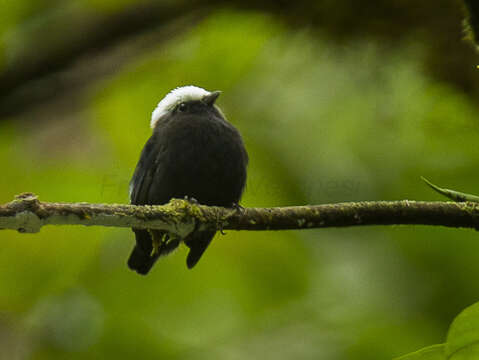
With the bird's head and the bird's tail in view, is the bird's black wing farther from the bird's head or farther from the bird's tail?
the bird's head

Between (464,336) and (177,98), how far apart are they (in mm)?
3463

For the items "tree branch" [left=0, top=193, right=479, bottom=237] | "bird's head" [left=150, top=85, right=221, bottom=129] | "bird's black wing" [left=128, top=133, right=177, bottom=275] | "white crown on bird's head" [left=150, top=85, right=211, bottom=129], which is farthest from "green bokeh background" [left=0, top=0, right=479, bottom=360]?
"tree branch" [left=0, top=193, right=479, bottom=237]

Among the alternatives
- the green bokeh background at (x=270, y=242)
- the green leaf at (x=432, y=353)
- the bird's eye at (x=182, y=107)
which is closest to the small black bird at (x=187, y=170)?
the green bokeh background at (x=270, y=242)

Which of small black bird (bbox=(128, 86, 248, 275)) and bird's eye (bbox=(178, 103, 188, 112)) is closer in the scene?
small black bird (bbox=(128, 86, 248, 275))

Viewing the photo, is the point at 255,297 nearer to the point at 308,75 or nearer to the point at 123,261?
the point at 123,261

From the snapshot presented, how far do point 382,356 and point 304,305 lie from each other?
2.39 feet

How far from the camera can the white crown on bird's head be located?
4402 millimetres

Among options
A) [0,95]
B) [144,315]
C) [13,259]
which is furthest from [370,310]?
[0,95]

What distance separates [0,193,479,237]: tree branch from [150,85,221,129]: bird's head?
1.79 metres

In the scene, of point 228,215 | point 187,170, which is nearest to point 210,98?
point 187,170

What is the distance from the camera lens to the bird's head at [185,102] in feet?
14.0

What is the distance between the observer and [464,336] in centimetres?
123

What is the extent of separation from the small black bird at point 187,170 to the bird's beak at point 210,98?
0.27m

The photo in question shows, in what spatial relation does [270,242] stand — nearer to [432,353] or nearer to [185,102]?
[185,102]
